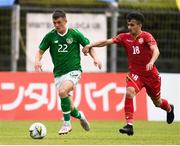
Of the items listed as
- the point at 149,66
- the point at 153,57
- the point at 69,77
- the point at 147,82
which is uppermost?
the point at 153,57

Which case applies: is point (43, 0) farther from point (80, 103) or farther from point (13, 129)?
point (13, 129)

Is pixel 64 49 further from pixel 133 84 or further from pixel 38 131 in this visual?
pixel 38 131

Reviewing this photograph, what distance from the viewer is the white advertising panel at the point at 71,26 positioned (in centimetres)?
2766

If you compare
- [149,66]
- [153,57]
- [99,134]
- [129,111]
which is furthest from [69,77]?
[149,66]

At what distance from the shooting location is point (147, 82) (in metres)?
17.7

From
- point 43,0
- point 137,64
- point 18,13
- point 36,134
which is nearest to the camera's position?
point 36,134

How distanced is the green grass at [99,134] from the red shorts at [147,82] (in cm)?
93

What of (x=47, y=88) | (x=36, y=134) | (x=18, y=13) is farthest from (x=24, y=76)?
(x=36, y=134)

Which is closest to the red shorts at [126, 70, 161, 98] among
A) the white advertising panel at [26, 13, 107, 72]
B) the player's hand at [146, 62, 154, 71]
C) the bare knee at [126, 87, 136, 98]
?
the bare knee at [126, 87, 136, 98]

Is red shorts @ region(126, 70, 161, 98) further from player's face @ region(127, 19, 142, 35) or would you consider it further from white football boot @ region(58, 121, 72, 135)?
white football boot @ region(58, 121, 72, 135)

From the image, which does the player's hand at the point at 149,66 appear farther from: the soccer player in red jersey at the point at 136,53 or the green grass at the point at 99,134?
the green grass at the point at 99,134

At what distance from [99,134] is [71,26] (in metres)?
10.0

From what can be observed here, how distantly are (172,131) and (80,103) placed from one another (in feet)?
16.0

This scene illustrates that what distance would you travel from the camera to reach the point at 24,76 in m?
23.9
